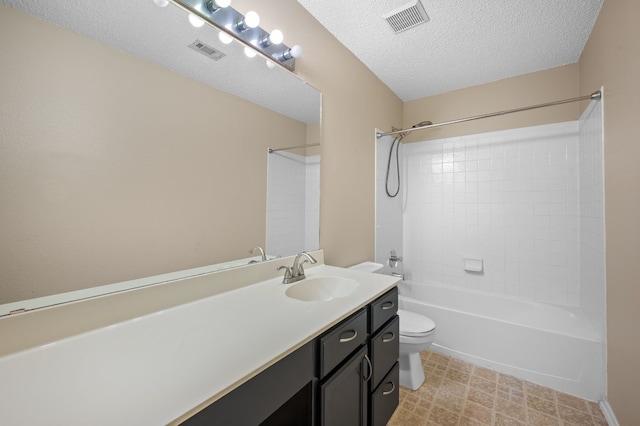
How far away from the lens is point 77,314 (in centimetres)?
79

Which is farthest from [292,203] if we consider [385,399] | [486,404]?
[486,404]

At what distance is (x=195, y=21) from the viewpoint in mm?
1108

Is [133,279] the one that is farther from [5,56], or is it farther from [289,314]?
[5,56]

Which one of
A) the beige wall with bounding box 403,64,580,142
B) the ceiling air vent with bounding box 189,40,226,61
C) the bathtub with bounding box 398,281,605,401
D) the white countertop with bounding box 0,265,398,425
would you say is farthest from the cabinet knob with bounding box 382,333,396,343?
the beige wall with bounding box 403,64,580,142

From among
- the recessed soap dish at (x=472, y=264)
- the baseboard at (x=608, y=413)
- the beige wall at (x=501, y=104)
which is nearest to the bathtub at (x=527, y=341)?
the baseboard at (x=608, y=413)

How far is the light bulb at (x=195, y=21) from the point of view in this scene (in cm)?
109

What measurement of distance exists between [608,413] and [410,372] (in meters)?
1.10

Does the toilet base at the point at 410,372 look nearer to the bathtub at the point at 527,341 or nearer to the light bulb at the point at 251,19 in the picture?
the bathtub at the point at 527,341

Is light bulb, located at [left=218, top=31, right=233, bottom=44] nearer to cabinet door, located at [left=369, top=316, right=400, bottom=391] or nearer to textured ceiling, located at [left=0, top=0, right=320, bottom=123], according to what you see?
textured ceiling, located at [left=0, top=0, right=320, bottom=123]

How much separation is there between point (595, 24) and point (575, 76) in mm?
617

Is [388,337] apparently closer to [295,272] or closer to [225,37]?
[295,272]

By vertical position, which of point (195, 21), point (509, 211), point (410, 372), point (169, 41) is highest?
point (195, 21)

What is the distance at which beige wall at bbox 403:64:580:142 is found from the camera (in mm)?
2285

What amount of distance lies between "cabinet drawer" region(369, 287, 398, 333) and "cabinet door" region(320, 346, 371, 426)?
0.12m
